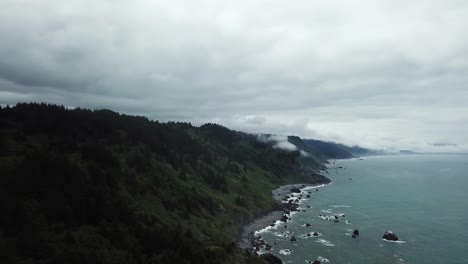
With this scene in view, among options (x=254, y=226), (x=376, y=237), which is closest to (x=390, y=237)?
(x=376, y=237)

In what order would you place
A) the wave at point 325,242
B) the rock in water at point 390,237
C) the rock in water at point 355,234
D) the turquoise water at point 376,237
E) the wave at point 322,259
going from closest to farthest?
the wave at point 322,259 < the turquoise water at point 376,237 < the wave at point 325,242 < the rock in water at point 390,237 < the rock in water at point 355,234

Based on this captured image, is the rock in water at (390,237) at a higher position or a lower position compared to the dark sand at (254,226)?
higher

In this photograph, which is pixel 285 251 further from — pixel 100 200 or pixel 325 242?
pixel 100 200

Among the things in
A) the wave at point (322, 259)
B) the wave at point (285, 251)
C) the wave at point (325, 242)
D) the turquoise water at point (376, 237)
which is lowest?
the wave at point (285, 251)

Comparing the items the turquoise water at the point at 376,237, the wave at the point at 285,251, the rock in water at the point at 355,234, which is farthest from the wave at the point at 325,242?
the wave at the point at 285,251

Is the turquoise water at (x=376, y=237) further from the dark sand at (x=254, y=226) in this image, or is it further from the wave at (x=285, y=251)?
the dark sand at (x=254, y=226)

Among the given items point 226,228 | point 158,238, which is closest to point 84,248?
point 158,238

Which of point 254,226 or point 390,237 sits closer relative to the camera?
point 390,237

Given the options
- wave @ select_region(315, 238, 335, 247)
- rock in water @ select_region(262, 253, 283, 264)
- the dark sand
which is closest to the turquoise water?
wave @ select_region(315, 238, 335, 247)
